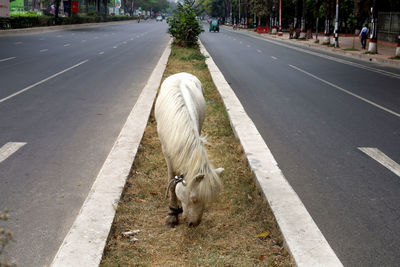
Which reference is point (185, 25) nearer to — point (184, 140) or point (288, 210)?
point (288, 210)

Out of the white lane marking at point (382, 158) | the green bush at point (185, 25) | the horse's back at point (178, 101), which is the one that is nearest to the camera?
the horse's back at point (178, 101)

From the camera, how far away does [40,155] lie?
7230mm

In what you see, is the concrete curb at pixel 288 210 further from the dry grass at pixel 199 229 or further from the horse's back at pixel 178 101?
the horse's back at pixel 178 101

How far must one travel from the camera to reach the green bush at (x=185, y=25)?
95.4ft

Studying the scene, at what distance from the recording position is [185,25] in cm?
2905

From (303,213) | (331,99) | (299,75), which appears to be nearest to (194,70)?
(299,75)

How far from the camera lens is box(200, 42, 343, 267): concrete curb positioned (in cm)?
404

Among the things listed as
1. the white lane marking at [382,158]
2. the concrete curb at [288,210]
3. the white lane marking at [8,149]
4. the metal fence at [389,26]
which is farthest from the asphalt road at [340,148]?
the metal fence at [389,26]

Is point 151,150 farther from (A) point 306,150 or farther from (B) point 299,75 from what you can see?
(B) point 299,75

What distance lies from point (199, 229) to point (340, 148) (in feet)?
13.1

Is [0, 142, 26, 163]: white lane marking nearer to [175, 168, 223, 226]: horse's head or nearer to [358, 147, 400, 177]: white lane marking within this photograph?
[175, 168, 223, 226]: horse's head

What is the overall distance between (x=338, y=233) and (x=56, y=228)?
8.96ft

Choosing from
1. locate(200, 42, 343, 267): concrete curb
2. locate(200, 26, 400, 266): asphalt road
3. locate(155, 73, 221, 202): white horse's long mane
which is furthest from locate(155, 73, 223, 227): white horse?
locate(200, 26, 400, 266): asphalt road

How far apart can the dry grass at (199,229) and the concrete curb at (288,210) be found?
12 centimetres
